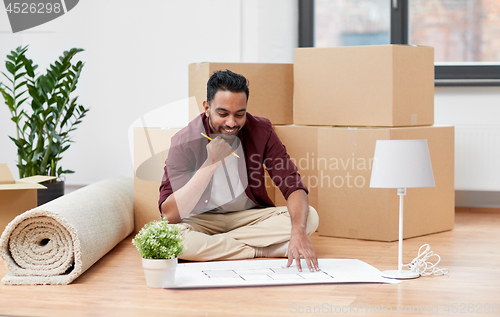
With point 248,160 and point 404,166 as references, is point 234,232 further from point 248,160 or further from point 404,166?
point 404,166

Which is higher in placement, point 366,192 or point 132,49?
point 132,49

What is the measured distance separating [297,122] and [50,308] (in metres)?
1.42

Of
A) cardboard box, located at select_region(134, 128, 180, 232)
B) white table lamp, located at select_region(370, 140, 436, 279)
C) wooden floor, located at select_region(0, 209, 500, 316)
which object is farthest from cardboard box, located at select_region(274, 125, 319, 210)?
white table lamp, located at select_region(370, 140, 436, 279)

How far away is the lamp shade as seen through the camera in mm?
1720

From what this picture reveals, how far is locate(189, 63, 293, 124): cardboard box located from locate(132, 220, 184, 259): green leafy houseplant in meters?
1.01

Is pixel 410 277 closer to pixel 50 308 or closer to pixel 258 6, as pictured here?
pixel 50 308

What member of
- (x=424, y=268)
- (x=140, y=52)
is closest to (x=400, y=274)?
(x=424, y=268)

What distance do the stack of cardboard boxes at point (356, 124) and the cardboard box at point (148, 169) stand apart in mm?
59

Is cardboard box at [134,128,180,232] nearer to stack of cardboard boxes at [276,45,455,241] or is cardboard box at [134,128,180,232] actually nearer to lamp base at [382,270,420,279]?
stack of cardboard boxes at [276,45,455,241]

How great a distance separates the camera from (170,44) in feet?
10.8

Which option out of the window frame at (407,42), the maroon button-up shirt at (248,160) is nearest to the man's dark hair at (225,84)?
the maroon button-up shirt at (248,160)

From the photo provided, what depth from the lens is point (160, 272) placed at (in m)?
1.63

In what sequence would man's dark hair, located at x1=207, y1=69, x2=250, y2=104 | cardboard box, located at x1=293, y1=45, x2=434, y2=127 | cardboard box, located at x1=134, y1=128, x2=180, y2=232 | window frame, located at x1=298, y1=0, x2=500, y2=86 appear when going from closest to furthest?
man's dark hair, located at x1=207, y1=69, x2=250, y2=104
cardboard box, located at x1=293, y1=45, x2=434, y2=127
cardboard box, located at x1=134, y1=128, x2=180, y2=232
window frame, located at x1=298, y1=0, x2=500, y2=86

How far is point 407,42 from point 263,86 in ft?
4.07
